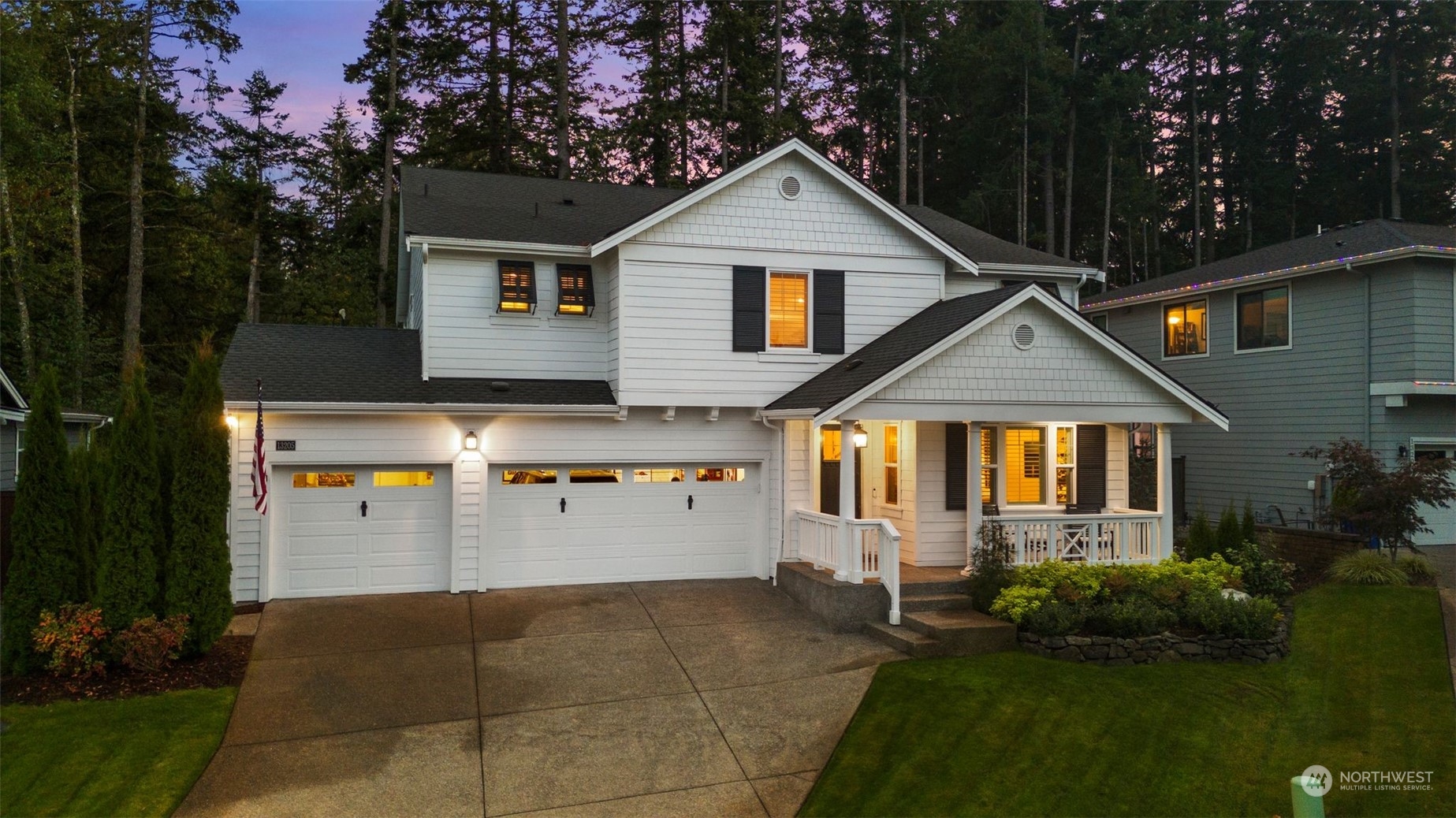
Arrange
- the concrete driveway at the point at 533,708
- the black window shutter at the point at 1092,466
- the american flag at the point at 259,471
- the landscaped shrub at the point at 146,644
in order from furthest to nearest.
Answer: the black window shutter at the point at 1092,466 → the american flag at the point at 259,471 → the landscaped shrub at the point at 146,644 → the concrete driveway at the point at 533,708

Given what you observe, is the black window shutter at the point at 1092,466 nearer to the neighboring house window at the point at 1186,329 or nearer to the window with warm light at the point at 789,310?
the window with warm light at the point at 789,310

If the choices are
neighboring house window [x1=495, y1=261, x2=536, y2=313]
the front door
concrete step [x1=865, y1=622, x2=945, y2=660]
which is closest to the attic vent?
the front door

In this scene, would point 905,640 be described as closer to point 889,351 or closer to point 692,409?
point 889,351

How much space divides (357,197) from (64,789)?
31.1 meters

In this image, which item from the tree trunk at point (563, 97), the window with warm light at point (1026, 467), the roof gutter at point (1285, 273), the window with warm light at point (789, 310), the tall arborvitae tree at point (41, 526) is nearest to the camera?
the tall arborvitae tree at point (41, 526)

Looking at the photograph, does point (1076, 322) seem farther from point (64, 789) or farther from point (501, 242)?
point (64, 789)

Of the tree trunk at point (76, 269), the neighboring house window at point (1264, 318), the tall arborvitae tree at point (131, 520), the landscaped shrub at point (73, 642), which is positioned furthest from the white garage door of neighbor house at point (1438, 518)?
the tree trunk at point (76, 269)

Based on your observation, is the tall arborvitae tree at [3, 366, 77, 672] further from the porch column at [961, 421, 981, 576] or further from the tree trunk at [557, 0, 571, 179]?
the tree trunk at [557, 0, 571, 179]

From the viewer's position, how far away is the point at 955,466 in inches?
485

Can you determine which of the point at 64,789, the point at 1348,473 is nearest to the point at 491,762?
the point at 64,789

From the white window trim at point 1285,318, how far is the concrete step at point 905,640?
11889 millimetres

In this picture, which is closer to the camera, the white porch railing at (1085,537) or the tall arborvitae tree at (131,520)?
the tall arborvitae tree at (131,520)

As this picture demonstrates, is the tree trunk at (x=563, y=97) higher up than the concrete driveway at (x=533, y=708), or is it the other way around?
the tree trunk at (x=563, y=97)

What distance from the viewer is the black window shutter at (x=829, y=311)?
13.1m
